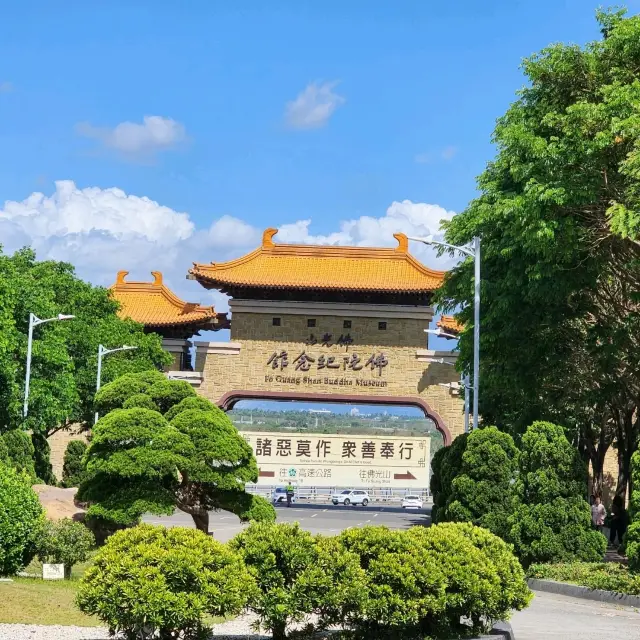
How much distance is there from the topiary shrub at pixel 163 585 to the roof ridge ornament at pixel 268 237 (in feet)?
146

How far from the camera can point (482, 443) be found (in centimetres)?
2059

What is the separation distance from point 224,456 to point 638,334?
887 cm

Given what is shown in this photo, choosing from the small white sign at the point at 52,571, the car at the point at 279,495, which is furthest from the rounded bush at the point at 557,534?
the car at the point at 279,495

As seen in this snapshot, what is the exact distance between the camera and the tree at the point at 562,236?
57.9 feet

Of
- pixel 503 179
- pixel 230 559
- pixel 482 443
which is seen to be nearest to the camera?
pixel 230 559

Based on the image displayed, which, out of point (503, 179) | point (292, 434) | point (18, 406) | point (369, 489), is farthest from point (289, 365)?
point (503, 179)

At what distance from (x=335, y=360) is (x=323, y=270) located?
4421mm

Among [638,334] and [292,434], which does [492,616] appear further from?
[292,434]

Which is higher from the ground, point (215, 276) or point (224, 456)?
point (215, 276)

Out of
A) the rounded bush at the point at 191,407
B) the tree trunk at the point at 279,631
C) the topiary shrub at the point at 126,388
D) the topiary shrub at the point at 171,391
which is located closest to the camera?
the tree trunk at the point at 279,631

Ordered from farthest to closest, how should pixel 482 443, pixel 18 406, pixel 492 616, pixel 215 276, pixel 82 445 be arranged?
pixel 215 276 < pixel 82 445 < pixel 18 406 < pixel 482 443 < pixel 492 616

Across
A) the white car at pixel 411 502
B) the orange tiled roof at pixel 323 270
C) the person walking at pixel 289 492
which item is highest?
the orange tiled roof at pixel 323 270

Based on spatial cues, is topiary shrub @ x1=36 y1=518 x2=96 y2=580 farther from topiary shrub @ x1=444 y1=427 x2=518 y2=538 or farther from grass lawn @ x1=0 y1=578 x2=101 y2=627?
topiary shrub @ x1=444 y1=427 x2=518 y2=538

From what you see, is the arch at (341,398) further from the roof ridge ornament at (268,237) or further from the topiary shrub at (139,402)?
the topiary shrub at (139,402)
